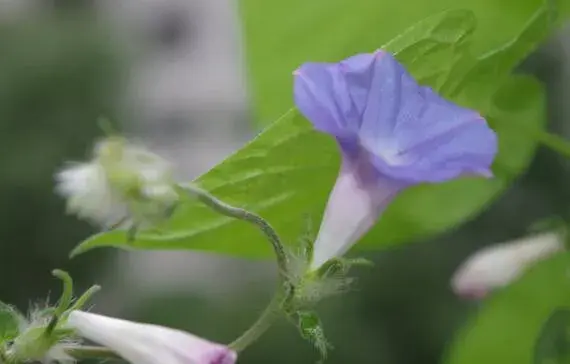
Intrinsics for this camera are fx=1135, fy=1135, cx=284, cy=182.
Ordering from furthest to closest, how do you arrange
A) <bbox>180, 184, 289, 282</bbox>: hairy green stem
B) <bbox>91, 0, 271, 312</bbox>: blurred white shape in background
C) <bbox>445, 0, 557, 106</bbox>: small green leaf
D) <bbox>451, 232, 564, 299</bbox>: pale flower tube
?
<bbox>91, 0, 271, 312</bbox>: blurred white shape in background, <bbox>451, 232, 564, 299</bbox>: pale flower tube, <bbox>445, 0, 557, 106</bbox>: small green leaf, <bbox>180, 184, 289, 282</bbox>: hairy green stem

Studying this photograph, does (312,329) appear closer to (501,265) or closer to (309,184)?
(309,184)

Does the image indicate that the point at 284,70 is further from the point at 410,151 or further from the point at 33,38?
the point at 33,38

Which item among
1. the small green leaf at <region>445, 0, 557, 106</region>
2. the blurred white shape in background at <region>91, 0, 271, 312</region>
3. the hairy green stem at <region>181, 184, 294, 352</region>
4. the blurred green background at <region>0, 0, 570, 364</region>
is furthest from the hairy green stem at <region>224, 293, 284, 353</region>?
the blurred white shape in background at <region>91, 0, 271, 312</region>

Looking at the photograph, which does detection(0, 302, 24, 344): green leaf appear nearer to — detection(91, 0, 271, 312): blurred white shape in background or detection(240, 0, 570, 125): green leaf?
detection(240, 0, 570, 125): green leaf

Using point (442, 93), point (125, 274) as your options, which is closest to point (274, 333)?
point (125, 274)

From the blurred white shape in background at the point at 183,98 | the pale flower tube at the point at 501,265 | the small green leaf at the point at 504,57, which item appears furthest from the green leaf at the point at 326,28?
the blurred white shape in background at the point at 183,98

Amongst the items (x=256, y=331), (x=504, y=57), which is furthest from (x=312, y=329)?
(x=504, y=57)
